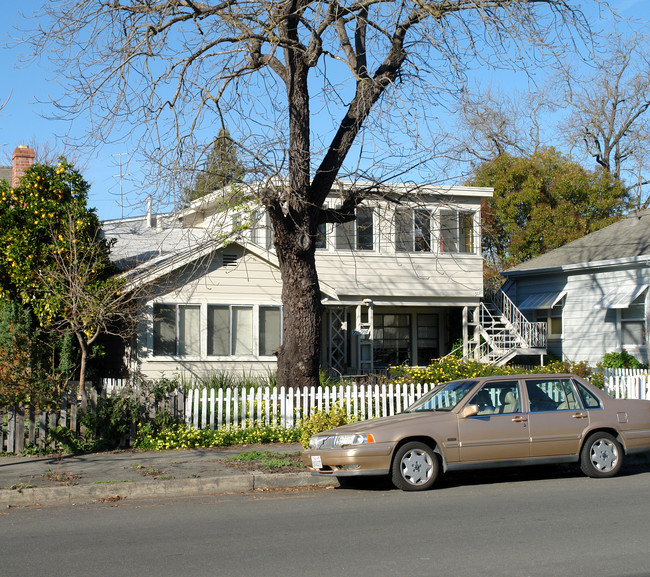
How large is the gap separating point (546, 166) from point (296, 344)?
23759 millimetres

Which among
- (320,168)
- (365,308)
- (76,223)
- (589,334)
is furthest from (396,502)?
(589,334)

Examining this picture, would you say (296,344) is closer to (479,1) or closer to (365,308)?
(479,1)

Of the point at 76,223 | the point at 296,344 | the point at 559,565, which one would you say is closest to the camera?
the point at 559,565

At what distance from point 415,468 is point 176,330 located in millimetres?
9901

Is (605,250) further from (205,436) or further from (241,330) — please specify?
(205,436)

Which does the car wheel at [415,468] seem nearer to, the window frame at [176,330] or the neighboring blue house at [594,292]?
the window frame at [176,330]

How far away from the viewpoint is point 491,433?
10.2 m

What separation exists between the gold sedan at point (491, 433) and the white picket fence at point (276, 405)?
372 centimetres

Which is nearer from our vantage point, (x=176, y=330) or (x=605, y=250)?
(x=176, y=330)

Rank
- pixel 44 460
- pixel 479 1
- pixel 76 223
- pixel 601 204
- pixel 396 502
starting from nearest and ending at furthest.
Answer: pixel 396 502 → pixel 44 460 → pixel 479 1 → pixel 76 223 → pixel 601 204

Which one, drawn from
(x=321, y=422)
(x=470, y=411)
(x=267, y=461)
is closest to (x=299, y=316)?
(x=321, y=422)

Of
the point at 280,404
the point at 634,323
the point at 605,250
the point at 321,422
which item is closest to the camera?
the point at 321,422

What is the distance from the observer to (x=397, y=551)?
6.73m

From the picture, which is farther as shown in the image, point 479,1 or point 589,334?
point 589,334
